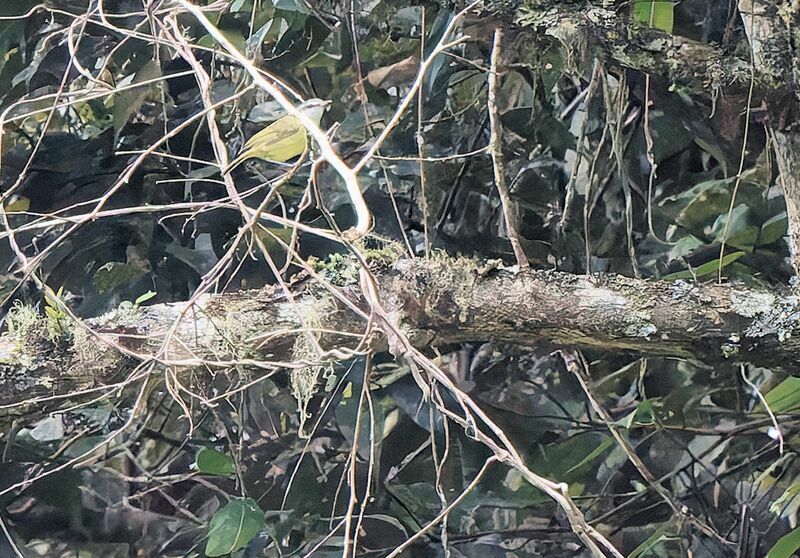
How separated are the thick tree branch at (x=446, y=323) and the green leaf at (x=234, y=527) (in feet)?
0.85

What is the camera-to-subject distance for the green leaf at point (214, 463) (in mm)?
782

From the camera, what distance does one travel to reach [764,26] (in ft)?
1.67

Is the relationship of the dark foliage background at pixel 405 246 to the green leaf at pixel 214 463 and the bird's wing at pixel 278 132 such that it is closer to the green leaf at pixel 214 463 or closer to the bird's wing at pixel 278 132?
the green leaf at pixel 214 463

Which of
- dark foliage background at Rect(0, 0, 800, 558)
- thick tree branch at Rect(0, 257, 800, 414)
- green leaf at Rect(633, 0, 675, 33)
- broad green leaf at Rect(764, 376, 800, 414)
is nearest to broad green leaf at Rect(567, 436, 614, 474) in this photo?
dark foliage background at Rect(0, 0, 800, 558)

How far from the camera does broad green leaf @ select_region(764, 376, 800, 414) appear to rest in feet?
2.20

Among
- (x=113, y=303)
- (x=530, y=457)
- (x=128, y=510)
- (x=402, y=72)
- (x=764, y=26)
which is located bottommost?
(x=128, y=510)

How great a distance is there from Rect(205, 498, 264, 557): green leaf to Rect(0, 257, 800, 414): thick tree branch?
0.26 m

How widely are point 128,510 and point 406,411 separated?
404 millimetres

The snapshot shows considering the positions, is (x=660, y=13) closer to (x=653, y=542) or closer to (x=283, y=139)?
(x=283, y=139)

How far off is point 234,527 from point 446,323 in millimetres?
356

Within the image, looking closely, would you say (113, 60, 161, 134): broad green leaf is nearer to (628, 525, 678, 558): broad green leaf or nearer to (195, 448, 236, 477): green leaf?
(195, 448, 236, 477): green leaf

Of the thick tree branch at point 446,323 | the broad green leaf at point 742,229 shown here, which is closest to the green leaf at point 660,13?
the broad green leaf at point 742,229

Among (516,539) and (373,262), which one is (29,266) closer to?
(373,262)

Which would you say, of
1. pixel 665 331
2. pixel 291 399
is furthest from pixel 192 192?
pixel 665 331
